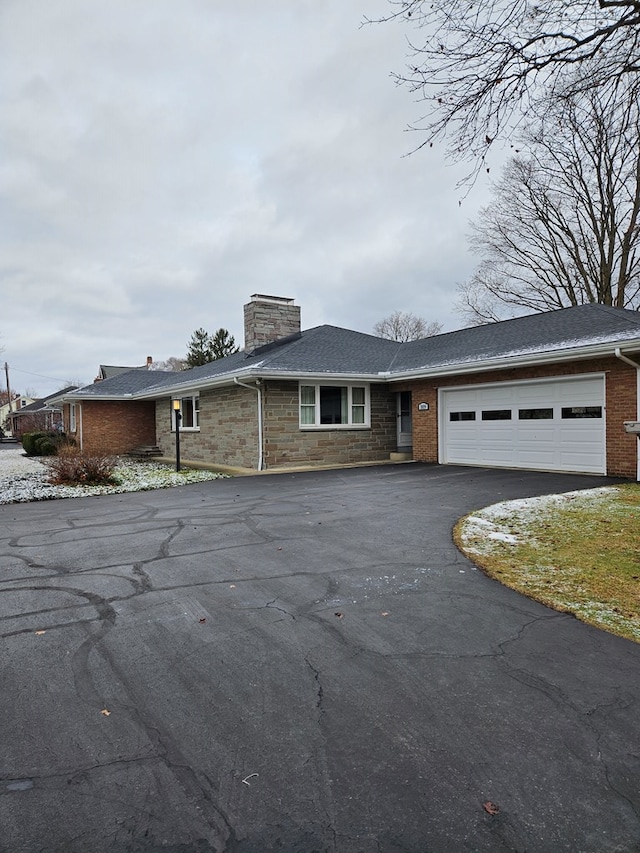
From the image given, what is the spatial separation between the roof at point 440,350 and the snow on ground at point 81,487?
297cm

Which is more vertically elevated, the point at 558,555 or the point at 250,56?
the point at 250,56

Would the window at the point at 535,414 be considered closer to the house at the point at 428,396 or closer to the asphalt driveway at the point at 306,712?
the house at the point at 428,396

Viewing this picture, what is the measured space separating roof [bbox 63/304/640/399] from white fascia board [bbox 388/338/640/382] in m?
0.02

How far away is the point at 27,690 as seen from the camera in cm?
269

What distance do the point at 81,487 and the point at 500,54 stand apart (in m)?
11.3

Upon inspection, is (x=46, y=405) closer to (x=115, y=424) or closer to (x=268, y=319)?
(x=115, y=424)

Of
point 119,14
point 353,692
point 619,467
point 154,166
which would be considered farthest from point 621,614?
point 154,166

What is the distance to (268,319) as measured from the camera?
1775cm

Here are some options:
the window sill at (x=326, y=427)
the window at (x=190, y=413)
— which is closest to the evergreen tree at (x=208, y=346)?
the window at (x=190, y=413)

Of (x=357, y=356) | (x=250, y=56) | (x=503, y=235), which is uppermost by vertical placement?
(x=503, y=235)

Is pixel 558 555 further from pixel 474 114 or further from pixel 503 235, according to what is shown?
pixel 503 235

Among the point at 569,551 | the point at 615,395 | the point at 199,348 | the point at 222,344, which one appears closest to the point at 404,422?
the point at 615,395

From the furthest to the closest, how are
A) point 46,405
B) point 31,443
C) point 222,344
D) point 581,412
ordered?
point 222,344
point 46,405
point 31,443
point 581,412

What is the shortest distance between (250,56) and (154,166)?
716 cm
